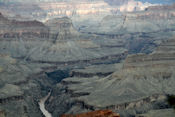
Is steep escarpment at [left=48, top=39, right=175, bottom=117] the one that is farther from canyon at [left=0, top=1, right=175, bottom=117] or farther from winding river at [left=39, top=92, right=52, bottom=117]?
winding river at [left=39, top=92, right=52, bottom=117]

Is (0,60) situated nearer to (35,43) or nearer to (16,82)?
(16,82)

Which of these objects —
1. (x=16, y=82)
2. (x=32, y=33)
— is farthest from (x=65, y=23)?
(x=16, y=82)

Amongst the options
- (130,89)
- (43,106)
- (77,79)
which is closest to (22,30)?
(77,79)

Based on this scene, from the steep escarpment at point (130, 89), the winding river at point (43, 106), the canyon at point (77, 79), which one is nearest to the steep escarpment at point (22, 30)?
the canyon at point (77, 79)

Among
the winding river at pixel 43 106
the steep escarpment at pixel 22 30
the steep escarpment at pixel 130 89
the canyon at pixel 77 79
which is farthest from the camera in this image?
the steep escarpment at pixel 22 30

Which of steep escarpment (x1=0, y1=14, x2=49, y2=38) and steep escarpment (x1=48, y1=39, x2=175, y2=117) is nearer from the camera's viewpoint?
steep escarpment (x1=48, y1=39, x2=175, y2=117)

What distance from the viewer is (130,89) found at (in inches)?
3868

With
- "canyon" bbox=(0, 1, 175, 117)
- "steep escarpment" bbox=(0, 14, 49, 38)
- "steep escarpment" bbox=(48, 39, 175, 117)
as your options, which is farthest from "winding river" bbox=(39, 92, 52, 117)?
"steep escarpment" bbox=(0, 14, 49, 38)

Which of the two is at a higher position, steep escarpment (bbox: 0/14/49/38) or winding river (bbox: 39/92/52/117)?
steep escarpment (bbox: 0/14/49/38)

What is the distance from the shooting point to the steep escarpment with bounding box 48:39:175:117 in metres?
90.2

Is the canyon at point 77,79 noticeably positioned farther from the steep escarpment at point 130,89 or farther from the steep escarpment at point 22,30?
the steep escarpment at point 22,30

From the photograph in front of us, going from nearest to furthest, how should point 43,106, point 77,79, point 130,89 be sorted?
point 130,89, point 43,106, point 77,79

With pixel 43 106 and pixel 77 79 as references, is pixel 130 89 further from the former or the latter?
pixel 77 79

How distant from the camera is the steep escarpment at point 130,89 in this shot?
296ft
